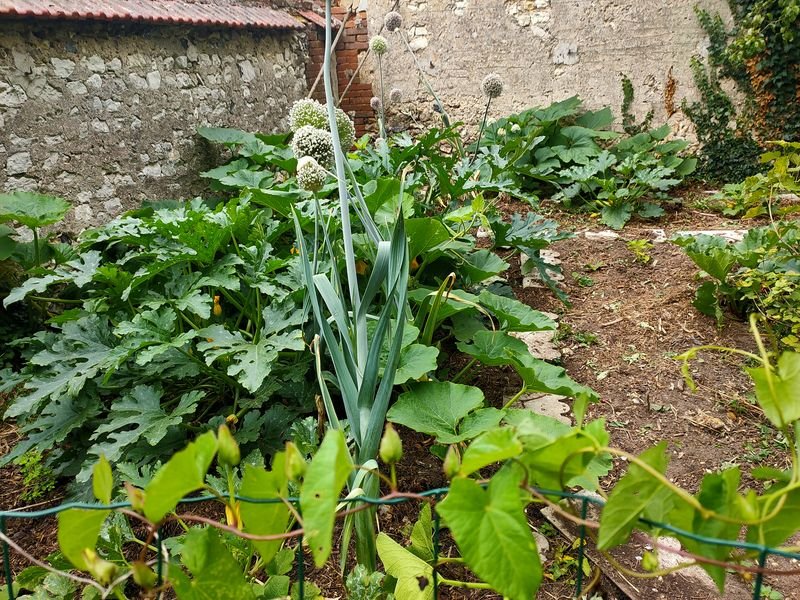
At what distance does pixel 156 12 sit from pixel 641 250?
11.6ft

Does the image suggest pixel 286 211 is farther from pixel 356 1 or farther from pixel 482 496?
pixel 356 1

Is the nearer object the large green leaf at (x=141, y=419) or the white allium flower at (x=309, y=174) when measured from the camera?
the white allium flower at (x=309, y=174)

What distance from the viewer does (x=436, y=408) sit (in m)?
1.64

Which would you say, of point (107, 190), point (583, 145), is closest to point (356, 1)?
point (583, 145)

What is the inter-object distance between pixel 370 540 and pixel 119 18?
139 inches

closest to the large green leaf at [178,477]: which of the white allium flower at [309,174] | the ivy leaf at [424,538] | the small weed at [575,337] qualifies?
the ivy leaf at [424,538]

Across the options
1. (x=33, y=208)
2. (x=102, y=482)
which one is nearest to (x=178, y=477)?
(x=102, y=482)

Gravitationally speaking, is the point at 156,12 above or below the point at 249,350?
above

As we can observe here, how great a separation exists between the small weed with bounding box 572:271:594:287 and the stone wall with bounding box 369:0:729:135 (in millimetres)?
2744

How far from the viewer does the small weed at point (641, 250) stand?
3475mm

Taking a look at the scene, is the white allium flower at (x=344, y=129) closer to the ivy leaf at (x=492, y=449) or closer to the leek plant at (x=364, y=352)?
the leek plant at (x=364, y=352)

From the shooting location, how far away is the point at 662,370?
2502mm

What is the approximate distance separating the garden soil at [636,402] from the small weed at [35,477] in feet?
0.16

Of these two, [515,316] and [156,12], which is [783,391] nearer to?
[515,316]
